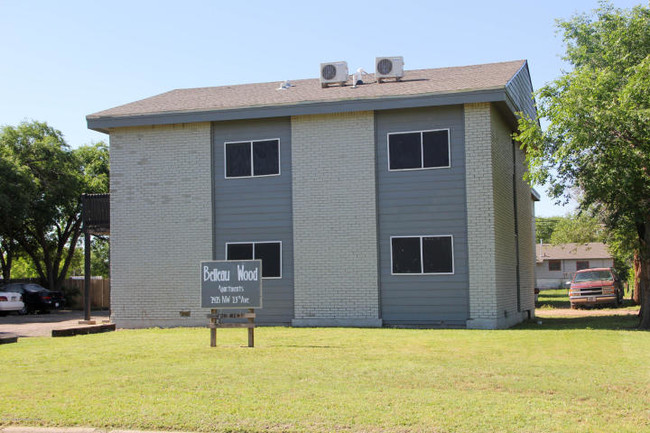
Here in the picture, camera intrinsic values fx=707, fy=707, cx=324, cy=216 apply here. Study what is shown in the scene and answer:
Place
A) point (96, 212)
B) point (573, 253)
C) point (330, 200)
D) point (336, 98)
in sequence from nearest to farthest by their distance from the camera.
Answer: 1. point (336, 98)
2. point (330, 200)
3. point (96, 212)
4. point (573, 253)

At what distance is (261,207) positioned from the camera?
20.4m

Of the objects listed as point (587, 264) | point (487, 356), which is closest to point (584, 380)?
point (487, 356)

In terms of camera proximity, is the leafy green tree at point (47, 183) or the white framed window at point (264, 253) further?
the leafy green tree at point (47, 183)

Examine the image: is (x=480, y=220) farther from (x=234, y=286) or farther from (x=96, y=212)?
(x=96, y=212)

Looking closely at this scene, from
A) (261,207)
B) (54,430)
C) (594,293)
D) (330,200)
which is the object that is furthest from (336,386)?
(594,293)

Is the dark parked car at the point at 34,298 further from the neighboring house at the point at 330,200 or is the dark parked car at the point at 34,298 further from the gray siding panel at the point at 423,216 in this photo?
the gray siding panel at the point at 423,216

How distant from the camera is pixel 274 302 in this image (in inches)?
797

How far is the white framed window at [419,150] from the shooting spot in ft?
63.1

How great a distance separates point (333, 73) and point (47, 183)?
23.4 m

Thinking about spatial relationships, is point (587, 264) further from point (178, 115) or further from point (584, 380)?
point (584, 380)

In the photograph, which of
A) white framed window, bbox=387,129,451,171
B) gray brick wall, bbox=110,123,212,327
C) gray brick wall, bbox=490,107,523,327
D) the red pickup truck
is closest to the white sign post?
gray brick wall, bbox=110,123,212,327

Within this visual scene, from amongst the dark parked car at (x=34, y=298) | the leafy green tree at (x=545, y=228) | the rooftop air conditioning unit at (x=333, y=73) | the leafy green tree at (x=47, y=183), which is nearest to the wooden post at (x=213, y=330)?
the rooftop air conditioning unit at (x=333, y=73)

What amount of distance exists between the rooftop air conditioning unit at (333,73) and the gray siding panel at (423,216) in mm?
2787

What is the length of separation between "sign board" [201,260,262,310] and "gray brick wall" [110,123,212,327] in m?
6.32
